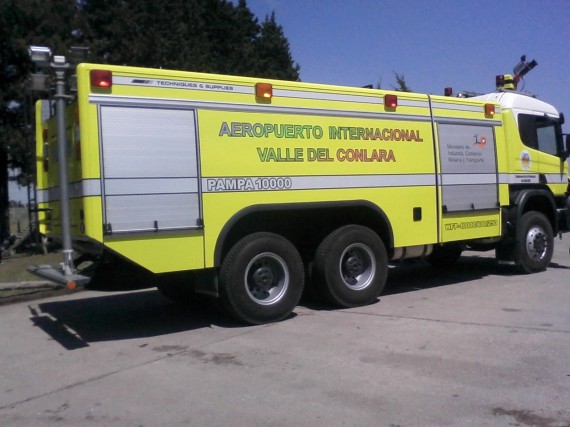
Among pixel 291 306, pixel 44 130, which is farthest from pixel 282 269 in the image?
pixel 44 130

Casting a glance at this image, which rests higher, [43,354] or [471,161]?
[471,161]

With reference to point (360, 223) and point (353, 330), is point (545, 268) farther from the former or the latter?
point (353, 330)

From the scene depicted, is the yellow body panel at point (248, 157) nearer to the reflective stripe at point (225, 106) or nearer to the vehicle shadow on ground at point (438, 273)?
the reflective stripe at point (225, 106)

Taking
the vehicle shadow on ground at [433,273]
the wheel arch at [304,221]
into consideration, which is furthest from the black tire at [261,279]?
the vehicle shadow on ground at [433,273]

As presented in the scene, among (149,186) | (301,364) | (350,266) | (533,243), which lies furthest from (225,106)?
(533,243)

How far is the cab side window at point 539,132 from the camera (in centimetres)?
1250

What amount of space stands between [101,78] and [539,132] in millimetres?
8276

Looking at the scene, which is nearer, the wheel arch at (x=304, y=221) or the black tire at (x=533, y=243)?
the wheel arch at (x=304, y=221)

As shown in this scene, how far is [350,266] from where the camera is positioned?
9914 mm

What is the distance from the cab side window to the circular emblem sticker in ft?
0.62

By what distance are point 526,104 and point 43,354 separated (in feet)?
29.5

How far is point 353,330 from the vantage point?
8.55 meters

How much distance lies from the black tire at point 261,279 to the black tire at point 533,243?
483 cm

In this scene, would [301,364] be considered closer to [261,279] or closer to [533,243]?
[261,279]
